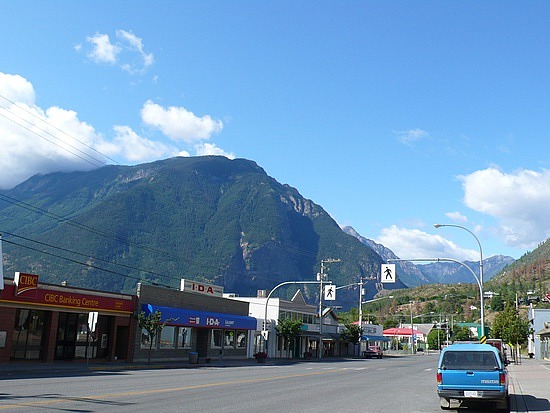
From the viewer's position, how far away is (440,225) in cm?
3294

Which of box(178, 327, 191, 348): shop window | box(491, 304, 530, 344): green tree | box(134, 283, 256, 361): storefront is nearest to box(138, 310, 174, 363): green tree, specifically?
box(134, 283, 256, 361): storefront

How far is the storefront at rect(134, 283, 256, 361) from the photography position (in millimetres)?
40781

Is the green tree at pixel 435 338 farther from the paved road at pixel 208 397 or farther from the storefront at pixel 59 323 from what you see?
the paved road at pixel 208 397

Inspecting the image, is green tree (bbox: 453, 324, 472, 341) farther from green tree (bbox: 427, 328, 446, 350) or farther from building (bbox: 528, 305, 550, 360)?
building (bbox: 528, 305, 550, 360)

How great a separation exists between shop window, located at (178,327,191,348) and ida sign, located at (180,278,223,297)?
3199 mm

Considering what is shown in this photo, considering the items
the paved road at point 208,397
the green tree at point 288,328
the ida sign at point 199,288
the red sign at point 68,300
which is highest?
the ida sign at point 199,288

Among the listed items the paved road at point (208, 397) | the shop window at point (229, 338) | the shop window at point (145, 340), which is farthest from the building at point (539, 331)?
the paved road at point (208, 397)

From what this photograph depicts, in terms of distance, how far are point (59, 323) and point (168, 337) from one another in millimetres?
10075

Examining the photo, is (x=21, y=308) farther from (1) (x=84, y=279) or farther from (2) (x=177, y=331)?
(1) (x=84, y=279)

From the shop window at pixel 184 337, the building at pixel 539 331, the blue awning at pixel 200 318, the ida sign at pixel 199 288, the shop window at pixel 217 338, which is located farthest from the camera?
the building at pixel 539 331

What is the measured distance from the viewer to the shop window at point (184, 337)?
148ft

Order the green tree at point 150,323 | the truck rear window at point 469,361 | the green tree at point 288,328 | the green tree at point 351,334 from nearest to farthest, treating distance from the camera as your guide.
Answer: the truck rear window at point 469,361 < the green tree at point 150,323 < the green tree at point 288,328 < the green tree at point 351,334

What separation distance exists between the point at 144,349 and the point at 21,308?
10.4 metres

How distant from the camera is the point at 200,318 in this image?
4547 cm
